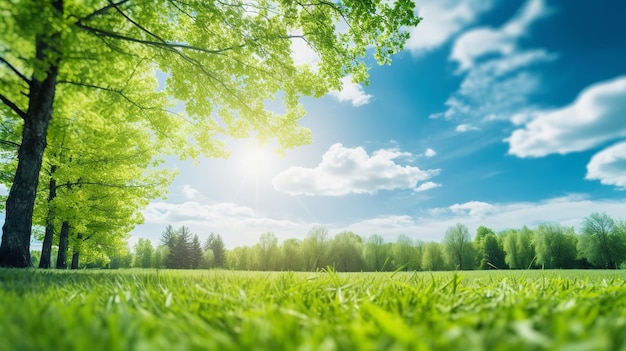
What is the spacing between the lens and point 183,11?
8406 mm

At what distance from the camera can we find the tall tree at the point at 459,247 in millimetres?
58500

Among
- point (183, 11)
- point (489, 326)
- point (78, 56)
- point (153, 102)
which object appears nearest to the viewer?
point (489, 326)

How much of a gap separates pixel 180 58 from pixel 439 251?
61.4 m

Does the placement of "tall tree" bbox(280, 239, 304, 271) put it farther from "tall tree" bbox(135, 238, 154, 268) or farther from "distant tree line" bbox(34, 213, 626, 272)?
"tall tree" bbox(135, 238, 154, 268)

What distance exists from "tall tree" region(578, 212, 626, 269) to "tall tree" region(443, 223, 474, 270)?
53.0ft

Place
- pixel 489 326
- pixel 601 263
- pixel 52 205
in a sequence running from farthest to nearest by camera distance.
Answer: pixel 601 263, pixel 52 205, pixel 489 326

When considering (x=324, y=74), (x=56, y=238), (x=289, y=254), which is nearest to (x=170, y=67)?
(x=324, y=74)

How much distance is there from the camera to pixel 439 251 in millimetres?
61031

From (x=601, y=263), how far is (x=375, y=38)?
59.6m

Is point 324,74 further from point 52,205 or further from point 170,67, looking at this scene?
point 52,205

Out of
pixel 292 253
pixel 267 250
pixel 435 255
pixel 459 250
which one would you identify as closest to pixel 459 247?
pixel 459 250

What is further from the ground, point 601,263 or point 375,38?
point 375,38

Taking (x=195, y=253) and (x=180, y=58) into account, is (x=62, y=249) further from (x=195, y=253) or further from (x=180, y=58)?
(x=195, y=253)

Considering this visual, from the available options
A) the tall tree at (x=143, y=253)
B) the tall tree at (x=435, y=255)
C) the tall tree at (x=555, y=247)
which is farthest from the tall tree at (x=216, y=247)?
the tall tree at (x=555, y=247)
